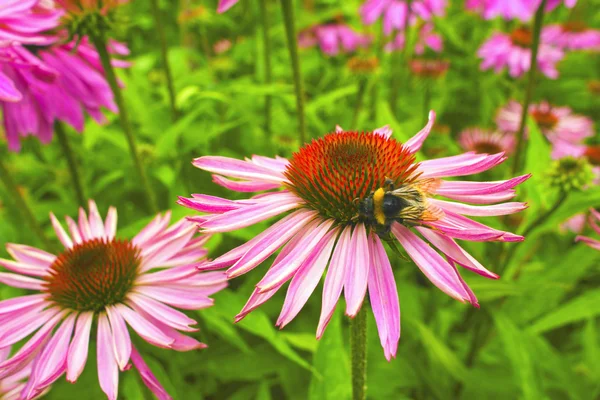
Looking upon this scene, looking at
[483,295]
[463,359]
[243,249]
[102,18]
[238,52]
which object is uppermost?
[102,18]

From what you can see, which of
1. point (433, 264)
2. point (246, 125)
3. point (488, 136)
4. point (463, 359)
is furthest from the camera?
point (488, 136)

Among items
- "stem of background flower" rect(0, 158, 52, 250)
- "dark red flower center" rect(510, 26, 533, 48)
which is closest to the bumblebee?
"stem of background flower" rect(0, 158, 52, 250)

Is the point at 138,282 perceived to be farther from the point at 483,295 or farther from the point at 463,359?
the point at 463,359

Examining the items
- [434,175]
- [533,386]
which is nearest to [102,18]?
[434,175]

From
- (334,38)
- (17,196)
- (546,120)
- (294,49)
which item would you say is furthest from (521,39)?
(17,196)

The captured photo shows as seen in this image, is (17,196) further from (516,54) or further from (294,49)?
(516,54)

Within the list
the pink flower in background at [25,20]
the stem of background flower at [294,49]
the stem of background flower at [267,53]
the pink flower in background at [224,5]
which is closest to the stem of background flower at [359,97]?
the stem of background flower at [267,53]
